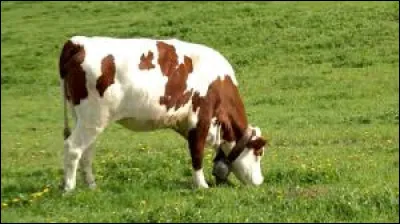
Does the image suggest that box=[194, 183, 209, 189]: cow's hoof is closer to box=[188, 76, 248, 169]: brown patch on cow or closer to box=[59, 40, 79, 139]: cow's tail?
box=[188, 76, 248, 169]: brown patch on cow

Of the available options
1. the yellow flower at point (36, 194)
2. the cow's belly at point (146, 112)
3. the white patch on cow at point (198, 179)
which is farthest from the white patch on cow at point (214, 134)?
the yellow flower at point (36, 194)

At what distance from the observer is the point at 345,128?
1888cm

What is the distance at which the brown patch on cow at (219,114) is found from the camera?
1243 centimetres

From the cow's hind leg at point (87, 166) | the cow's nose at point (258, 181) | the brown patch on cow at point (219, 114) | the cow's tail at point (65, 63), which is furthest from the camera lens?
the brown patch on cow at point (219, 114)

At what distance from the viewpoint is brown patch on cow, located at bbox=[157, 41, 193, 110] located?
12.0 metres

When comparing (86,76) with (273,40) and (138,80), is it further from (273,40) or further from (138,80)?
(273,40)

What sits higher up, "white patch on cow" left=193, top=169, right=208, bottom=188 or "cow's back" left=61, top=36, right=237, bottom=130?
"cow's back" left=61, top=36, right=237, bottom=130

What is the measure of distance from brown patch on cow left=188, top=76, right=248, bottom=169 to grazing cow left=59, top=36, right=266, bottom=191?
0.05 feet

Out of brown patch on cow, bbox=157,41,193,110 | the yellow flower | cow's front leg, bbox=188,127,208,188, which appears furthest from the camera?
cow's front leg, bbox=188,127,208,188

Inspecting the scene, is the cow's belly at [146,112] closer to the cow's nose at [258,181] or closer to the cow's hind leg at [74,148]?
the cow's hind leg at [74,148]

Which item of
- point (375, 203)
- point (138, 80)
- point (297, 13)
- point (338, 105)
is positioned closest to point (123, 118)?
point (138, 80)

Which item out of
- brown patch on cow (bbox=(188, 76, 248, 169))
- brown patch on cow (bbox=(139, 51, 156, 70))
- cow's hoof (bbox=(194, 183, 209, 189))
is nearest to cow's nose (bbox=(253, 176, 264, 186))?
cow's hoof (bbox=(194, 183, 209, 189))

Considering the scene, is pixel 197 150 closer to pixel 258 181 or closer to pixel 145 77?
pixel 258 181

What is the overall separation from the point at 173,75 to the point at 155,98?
48 centimetres
